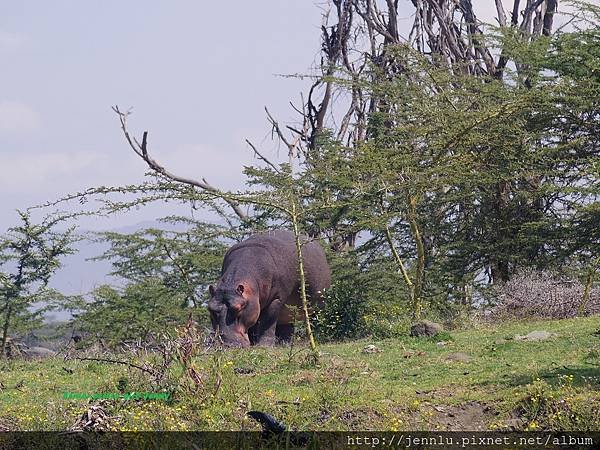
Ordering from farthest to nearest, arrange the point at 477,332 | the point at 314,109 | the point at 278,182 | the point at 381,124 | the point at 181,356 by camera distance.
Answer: the point at 314,109 < the point at 381,124 < the point at 278,182 < the point at 477,332 < the point at 181,356

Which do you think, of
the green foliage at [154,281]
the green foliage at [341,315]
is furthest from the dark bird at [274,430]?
the green foliage at [154,281]

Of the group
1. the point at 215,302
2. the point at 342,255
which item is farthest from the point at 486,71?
the point at 215,302

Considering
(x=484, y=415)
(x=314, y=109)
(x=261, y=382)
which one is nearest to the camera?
(x=484, y=415)

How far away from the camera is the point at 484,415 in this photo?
8422 mm

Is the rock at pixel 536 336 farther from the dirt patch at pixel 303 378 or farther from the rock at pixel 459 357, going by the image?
the dirt patch at pixel 303 378

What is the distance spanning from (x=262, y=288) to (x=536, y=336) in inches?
201

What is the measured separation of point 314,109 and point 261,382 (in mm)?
20837

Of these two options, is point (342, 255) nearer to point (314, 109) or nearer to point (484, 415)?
point (314, 109)

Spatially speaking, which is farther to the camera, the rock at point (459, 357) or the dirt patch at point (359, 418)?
the rock at point (459, 357)

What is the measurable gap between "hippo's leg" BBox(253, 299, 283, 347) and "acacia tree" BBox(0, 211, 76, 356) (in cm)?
557

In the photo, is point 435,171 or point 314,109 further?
point 314,109

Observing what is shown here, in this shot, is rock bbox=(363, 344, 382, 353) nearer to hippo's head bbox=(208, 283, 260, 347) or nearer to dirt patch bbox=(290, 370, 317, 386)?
dirt patch bbox=(290, 370, 317, 386)

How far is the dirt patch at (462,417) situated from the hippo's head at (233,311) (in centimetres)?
627

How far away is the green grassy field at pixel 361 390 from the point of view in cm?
824
